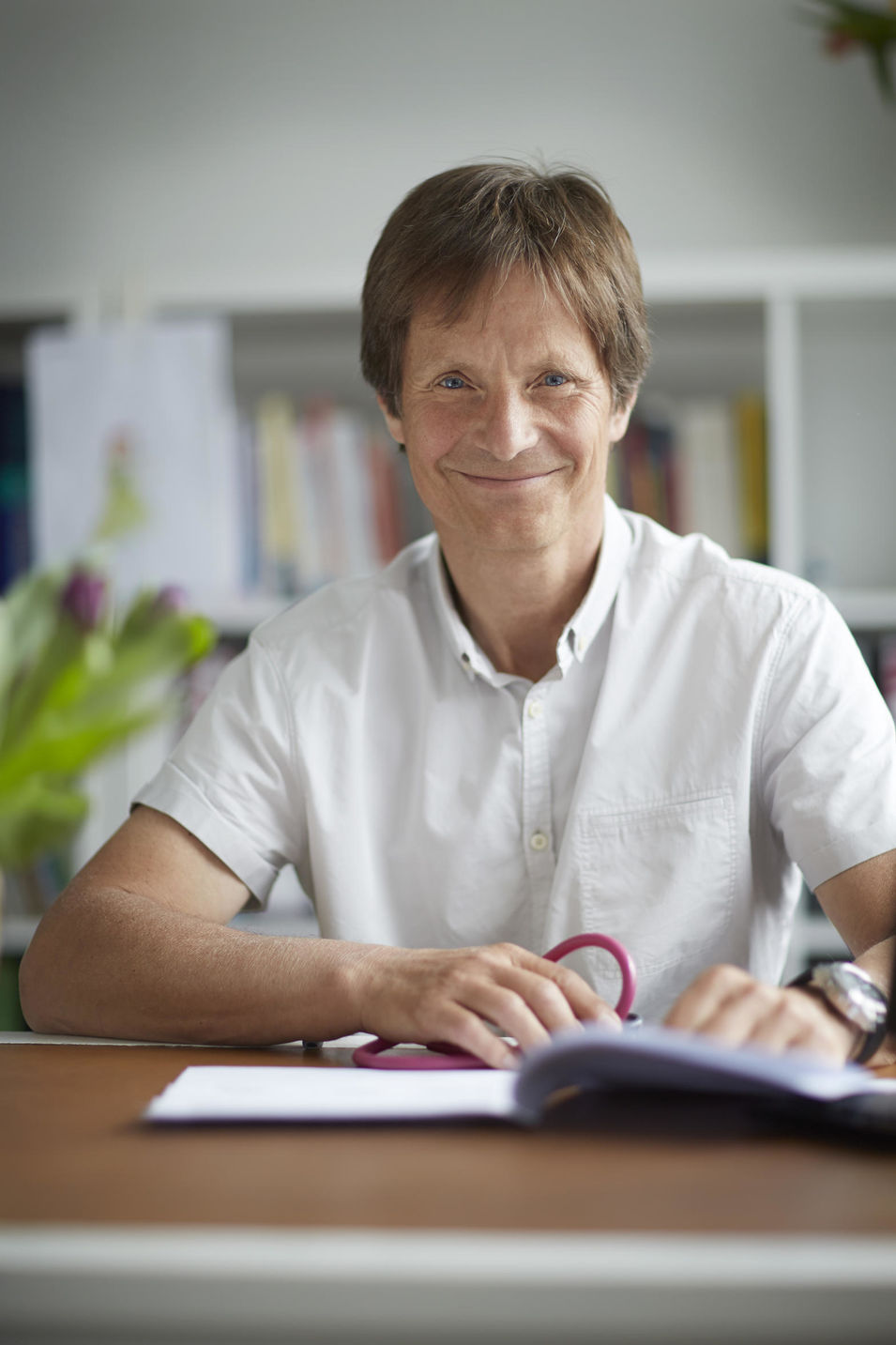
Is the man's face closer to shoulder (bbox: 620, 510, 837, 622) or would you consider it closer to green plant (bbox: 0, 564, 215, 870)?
shoulder (bbox: 620, 510, 837, 622)

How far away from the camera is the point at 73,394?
87.8 inches

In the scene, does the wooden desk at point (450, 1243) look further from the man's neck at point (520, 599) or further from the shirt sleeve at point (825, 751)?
the man's neck at point (520, 599)

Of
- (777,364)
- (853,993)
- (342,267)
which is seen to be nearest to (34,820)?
(853,993)

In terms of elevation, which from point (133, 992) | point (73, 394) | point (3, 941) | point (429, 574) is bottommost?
point (3, 941)

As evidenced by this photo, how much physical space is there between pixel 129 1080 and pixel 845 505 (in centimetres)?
190

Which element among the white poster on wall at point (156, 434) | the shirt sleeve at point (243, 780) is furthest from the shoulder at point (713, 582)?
the white poster on wall at point (156, 434)

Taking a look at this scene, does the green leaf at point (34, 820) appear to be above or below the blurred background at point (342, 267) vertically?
below

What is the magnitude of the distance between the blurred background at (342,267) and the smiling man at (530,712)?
82 cm

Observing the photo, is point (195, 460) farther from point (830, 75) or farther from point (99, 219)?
point (830, 75)

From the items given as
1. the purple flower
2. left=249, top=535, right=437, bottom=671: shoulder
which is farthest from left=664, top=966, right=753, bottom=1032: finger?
left=249, top=535, right=437, bottom=671: shoulder

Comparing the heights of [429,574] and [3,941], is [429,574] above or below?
above

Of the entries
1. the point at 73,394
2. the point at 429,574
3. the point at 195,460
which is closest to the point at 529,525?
the point at 429,574

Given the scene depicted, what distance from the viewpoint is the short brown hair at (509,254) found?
1.23m

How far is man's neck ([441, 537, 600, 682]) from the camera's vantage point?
51.6 inches
